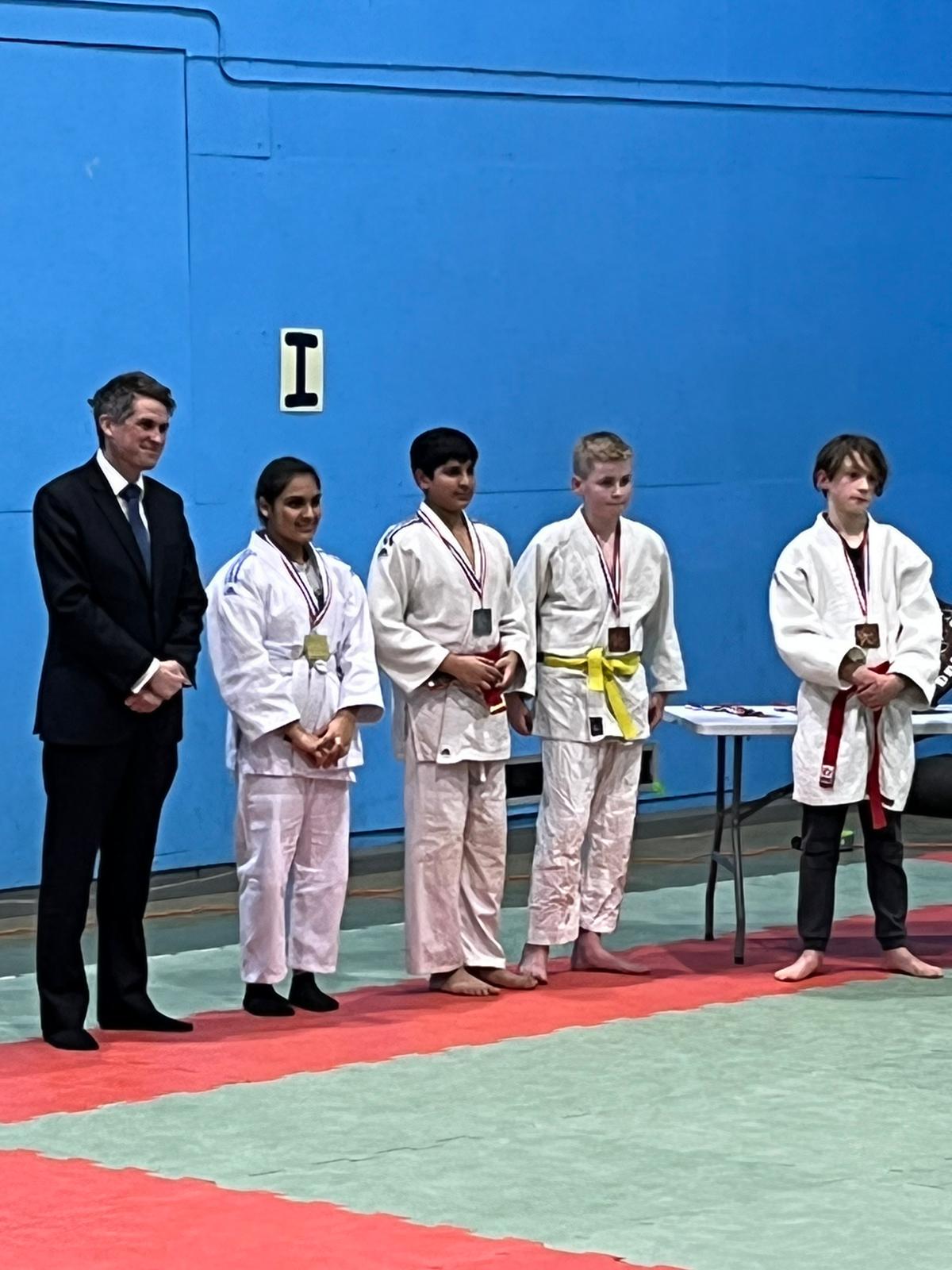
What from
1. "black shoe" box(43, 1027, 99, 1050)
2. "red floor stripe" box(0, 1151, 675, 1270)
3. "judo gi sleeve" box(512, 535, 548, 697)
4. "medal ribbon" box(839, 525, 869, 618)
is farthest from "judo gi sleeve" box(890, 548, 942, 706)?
"red floor stripe" box(0, 1151, 675, 1270)

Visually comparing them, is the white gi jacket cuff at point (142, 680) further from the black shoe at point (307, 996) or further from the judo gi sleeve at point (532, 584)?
the judo gi sleeve at point (532, 584)

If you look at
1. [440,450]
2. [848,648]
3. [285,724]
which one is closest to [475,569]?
[440,450]

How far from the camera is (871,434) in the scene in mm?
8258

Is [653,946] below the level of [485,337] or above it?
below

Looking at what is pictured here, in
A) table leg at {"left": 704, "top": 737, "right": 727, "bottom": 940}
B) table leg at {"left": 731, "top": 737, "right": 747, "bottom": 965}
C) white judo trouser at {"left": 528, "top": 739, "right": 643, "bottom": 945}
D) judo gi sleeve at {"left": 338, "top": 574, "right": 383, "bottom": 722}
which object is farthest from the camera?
table leg at {"left": 704, "top": 737, "right": 727, "bottom": 940}

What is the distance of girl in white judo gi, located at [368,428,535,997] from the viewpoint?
5.46 meters

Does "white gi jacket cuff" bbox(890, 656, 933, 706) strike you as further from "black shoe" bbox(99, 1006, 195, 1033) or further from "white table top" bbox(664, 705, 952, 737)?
"black shoe" bbox(99, 1006, 195, 1033)

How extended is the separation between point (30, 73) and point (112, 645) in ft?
7.19

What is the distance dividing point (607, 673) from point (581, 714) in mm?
120

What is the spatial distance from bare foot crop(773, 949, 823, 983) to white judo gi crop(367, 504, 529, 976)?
0.70m

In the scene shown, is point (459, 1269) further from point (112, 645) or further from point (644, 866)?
point (644, 866)

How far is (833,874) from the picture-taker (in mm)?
5656

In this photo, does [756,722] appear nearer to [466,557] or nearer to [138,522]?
[466,557]

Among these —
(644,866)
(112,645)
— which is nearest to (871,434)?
(644,866)
